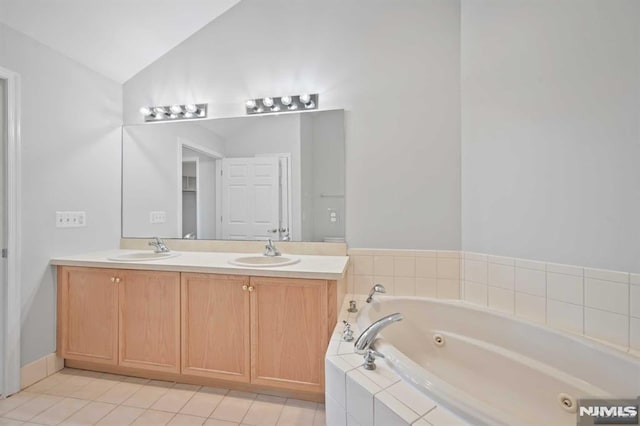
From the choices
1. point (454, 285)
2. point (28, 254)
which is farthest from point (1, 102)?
point (454, 285)

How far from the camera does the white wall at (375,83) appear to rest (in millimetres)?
1971

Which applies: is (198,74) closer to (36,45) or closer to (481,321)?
(36,45)

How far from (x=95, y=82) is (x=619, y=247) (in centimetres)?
352

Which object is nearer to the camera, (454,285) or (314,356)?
(314,356)

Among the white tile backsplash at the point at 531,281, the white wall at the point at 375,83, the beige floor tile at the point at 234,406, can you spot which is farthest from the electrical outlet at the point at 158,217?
the white tile backsplash at the point at 531,281

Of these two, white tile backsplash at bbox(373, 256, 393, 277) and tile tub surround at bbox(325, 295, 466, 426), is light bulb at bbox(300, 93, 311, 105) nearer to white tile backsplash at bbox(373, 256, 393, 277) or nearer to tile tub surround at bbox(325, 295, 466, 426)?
white tile backsplash at bbox(373, 256, 393, 277)

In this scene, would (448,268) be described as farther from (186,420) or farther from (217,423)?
(186,420)

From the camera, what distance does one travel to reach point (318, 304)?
1648mm

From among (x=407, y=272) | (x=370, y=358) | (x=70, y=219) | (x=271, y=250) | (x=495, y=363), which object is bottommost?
(x=495, y=363)

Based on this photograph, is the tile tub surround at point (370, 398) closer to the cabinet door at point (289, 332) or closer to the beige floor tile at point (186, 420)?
the cabinet door at point (289, 332)

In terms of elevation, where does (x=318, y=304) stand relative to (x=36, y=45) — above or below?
below

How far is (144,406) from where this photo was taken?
5.52 ft

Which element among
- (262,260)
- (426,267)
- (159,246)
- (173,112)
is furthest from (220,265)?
(173,112)

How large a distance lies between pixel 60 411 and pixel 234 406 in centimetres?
97
